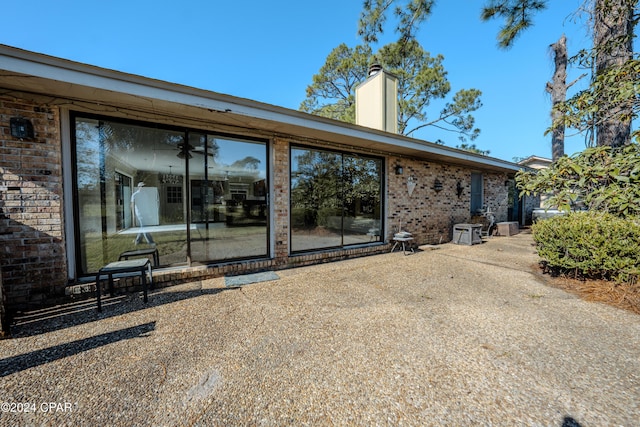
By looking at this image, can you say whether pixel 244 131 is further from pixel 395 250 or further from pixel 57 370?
pixel 395 250

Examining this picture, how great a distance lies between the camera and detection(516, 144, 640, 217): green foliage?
335 centimetres

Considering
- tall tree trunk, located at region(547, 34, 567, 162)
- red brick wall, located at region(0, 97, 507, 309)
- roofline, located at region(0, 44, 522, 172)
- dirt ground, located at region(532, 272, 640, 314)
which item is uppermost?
tall tree trunk, located at region(547, 34, 567, 162)

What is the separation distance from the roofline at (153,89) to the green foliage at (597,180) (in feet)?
10.1

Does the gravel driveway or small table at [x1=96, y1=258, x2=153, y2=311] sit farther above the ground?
small table at [x1=96, y1=258, x2=153, y2=311]

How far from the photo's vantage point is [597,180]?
3.72 meters

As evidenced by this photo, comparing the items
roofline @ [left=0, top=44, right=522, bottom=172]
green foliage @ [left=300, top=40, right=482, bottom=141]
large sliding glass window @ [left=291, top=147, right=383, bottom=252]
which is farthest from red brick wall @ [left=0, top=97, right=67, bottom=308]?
green foliage @ [left=300, top=40, right=482, bottom=141]

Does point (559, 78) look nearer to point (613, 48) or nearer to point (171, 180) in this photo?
point (613, 48)

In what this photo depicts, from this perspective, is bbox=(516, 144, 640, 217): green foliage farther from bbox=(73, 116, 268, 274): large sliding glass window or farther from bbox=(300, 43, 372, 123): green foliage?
bbox=(300, 43, 372, 123): green foliage

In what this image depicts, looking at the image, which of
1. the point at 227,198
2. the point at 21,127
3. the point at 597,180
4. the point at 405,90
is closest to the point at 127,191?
the point at 21,127

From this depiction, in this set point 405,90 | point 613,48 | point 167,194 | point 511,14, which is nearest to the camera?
point 613,48

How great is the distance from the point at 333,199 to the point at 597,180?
4472 mm

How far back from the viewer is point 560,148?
11031 millimetres

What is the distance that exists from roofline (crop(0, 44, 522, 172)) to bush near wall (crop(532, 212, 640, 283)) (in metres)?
3.67

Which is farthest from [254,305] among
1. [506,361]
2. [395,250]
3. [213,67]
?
[213,67]
